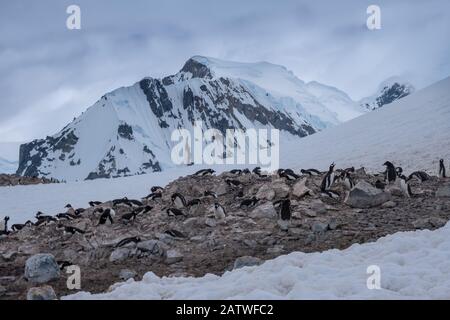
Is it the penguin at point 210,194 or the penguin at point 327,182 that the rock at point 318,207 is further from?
the penguin at point 210,194

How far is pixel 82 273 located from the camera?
9820 millimetres

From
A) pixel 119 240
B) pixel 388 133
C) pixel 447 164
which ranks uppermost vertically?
pixel 388 133

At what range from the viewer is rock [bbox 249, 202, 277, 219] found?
12648mm

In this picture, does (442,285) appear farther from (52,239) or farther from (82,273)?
(52,239)

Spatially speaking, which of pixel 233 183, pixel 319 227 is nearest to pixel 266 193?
pixel 233 183

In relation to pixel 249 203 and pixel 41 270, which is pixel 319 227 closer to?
pixel 249 203

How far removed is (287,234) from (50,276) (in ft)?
16.0

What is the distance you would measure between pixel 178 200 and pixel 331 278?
838 centimetres

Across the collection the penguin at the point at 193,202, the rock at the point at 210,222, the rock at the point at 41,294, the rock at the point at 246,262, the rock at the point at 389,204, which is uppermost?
the penguin at the point at 193,202

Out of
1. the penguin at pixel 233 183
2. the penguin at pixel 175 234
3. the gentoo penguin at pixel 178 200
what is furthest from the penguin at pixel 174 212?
A: the penguin at pixel 233 183

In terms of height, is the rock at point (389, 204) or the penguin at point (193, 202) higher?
the penguin at point (193, 202)

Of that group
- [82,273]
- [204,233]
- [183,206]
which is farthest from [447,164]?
[82,273]

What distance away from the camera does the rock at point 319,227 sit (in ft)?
36.5

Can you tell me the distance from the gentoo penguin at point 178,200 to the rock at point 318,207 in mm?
3901
